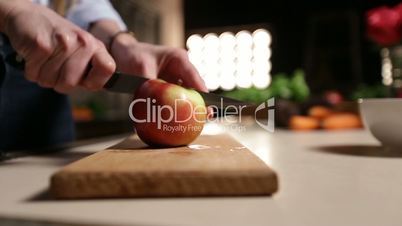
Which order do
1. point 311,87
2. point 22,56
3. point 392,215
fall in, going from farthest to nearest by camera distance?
point 311,87, point 22,56, point 392,215

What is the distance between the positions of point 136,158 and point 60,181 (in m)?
0.11

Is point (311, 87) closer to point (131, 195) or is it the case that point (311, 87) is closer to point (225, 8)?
point (225, 8)

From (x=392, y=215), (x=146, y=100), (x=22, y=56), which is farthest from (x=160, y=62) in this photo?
(x=392, y=215)

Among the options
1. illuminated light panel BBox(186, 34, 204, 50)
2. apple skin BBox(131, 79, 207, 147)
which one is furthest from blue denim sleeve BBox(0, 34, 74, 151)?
illuminated light panel BBox(186, 34, 204, 50)

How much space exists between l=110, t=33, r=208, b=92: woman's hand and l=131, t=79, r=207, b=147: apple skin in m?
0.12

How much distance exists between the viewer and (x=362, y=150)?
2.76ft

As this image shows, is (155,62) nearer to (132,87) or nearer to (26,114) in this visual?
(132,87)

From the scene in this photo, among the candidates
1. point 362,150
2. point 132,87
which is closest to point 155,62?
point 132,87

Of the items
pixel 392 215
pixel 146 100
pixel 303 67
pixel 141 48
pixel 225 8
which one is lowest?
pixel 392 215

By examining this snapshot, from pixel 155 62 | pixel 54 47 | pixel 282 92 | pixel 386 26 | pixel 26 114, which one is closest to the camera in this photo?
pixel 54 47

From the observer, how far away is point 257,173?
43cm

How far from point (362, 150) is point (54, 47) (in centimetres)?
62

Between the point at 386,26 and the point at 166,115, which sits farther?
the point at 386,26

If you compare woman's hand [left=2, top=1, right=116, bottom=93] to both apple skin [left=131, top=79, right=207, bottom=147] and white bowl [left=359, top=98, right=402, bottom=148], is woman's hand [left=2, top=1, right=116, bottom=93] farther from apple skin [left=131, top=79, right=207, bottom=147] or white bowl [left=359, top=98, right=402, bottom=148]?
white bowl [left=359, top=98, right=402, bottom=148]
